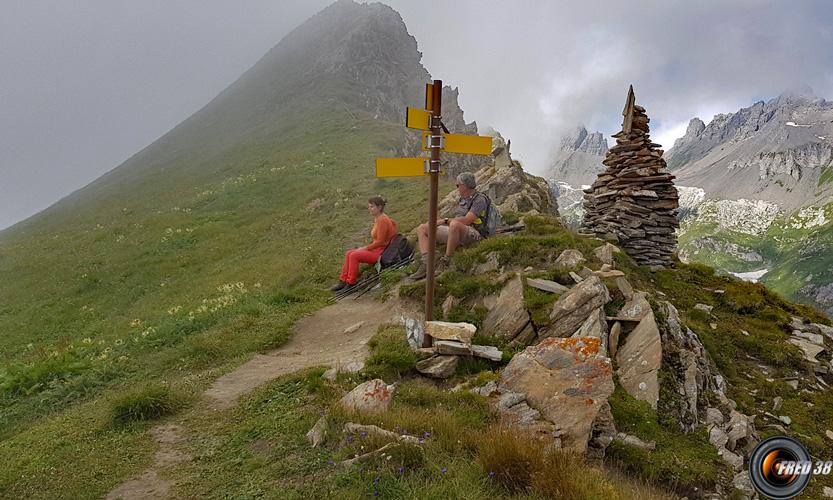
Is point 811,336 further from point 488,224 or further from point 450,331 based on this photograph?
point 450,331

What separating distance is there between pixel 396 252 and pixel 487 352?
6.59 m

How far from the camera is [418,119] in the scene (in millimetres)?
7418

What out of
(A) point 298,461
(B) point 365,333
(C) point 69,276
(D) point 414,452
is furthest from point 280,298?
(C) point 69,276

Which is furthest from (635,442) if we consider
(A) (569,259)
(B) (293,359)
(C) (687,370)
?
(B) (293,359)

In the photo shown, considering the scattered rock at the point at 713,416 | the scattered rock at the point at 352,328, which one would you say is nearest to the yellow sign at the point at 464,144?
the scattered rock at the point at 352,328

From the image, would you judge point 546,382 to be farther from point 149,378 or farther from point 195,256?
point 195,256

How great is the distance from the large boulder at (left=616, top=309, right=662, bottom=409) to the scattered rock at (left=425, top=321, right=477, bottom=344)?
2552 millimetres

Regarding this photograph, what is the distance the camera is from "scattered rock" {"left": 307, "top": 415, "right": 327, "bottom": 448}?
16.9ft

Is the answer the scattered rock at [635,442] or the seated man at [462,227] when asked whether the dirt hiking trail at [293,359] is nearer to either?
the seated man at [462,227]

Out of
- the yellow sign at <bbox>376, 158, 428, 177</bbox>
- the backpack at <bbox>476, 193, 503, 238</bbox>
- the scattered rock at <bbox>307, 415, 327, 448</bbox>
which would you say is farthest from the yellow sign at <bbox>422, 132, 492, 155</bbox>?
the backpack at <bbox>476, 193, 503, 238</bbox>

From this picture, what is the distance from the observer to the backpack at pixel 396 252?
13719 millimetres

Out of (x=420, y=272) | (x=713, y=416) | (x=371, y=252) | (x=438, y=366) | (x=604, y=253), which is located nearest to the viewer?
(x=713, y=416)

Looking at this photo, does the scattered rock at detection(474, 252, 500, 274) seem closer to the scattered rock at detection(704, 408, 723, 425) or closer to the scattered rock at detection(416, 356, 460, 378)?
the scattered rock at detection(416, 356, 460, 378)

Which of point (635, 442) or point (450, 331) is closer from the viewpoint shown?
point (635, 442)
